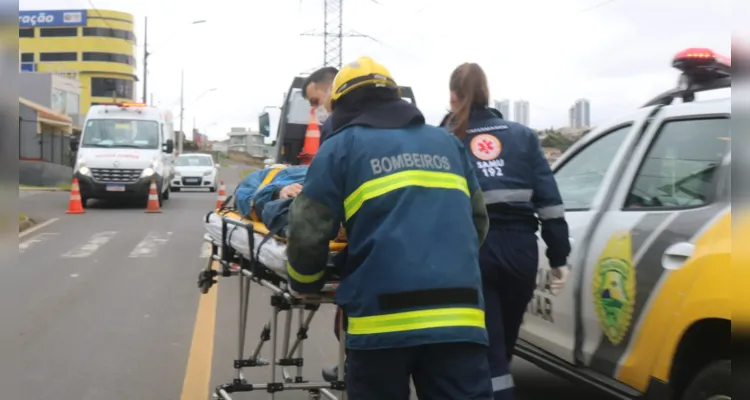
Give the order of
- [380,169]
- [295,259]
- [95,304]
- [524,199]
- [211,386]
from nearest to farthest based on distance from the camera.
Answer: [380,169], [295,259], [524,199], [211,386], [95,304]

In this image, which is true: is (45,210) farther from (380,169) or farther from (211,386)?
(380,169)

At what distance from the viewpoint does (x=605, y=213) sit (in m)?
4.32

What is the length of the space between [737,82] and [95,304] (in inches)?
281

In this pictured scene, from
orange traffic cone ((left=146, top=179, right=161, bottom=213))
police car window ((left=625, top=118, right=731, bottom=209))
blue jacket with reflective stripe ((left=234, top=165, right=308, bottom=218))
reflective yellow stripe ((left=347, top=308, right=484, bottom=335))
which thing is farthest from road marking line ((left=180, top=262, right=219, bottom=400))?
orange traffic cone ((left=146, top=179, right=161, bottom=213))

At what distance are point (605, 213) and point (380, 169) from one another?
187 centimetres

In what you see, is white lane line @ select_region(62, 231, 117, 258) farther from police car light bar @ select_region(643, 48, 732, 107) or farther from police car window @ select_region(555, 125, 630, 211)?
police car light bar @ select_region(643, 48, 732, 107)

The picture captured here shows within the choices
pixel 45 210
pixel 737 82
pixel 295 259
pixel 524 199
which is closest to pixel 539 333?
pixel 524 199

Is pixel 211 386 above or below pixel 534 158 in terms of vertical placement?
below

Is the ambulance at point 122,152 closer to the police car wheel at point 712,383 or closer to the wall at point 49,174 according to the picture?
the wall at point 49,174

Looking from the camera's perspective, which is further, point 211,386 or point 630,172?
point 211,386

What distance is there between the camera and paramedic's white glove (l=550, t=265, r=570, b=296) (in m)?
4.06

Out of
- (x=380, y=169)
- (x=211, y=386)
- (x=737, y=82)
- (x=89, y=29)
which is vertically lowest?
(x=211, y=386)

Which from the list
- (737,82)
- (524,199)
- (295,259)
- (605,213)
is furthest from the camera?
(605,213)

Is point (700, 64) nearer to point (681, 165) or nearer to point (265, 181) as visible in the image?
point (681, 165)
